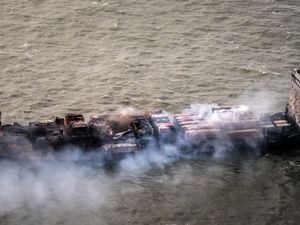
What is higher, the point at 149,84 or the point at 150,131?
the point at 150,131

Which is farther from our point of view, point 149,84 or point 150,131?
point 149,84

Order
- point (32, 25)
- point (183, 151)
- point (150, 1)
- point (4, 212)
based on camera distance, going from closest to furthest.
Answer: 1. point (4, 212)
2. point (183, 151)
3. point (32, 25)
4. point (150, 1)

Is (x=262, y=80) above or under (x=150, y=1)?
under

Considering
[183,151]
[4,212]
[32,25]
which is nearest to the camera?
[4,212]

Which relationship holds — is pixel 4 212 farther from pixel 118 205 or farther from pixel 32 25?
pixel 32 25

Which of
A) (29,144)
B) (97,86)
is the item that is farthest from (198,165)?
(97,86)
